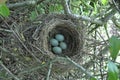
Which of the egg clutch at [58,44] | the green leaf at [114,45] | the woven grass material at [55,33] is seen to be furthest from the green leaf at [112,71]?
the egg clutch at [58,44]

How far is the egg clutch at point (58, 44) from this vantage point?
1637mm

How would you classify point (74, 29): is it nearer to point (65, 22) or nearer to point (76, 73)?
point (65, 22)

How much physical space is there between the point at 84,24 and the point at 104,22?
4.3 inches

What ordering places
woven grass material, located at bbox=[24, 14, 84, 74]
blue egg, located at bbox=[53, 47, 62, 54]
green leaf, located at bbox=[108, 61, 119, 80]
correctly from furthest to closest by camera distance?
blue egg, located at bbox=[53, 47, 62, 54] → woven grass material, located at bbox=[24, 14, 84, 74] → green leaf, located at bbox=[108, 61, 119, 80]

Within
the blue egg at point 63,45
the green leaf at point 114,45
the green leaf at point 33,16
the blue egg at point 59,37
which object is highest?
the green leaf at point 114,45

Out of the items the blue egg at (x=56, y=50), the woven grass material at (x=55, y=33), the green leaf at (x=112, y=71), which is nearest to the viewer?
the green leaf at (x=112, y=71)

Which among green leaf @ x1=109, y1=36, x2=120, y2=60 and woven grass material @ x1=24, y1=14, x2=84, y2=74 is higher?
green leaf @ x1=109, y1=36, x2=120, y2=60

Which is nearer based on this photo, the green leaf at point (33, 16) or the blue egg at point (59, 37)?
the green leaf at point (33, 16)

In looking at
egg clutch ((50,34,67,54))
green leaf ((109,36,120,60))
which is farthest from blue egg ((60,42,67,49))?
green leaf ((109,36,120,60))

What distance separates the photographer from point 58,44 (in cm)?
169

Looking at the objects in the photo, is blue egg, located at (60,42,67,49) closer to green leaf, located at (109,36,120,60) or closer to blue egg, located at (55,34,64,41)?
blue egg, located at (55,34,64,41)

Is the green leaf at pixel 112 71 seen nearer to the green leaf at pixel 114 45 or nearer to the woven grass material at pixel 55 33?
the green leaf at pixel 114 45

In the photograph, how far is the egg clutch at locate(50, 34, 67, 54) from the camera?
164cm

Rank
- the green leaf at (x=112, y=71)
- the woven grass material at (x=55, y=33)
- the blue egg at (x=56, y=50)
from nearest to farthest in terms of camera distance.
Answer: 1. the green leaf at (x=112, y=71)
2. the woven grass material at (x=55, y=33)
3. the blue egg at (x=56, y=50)
